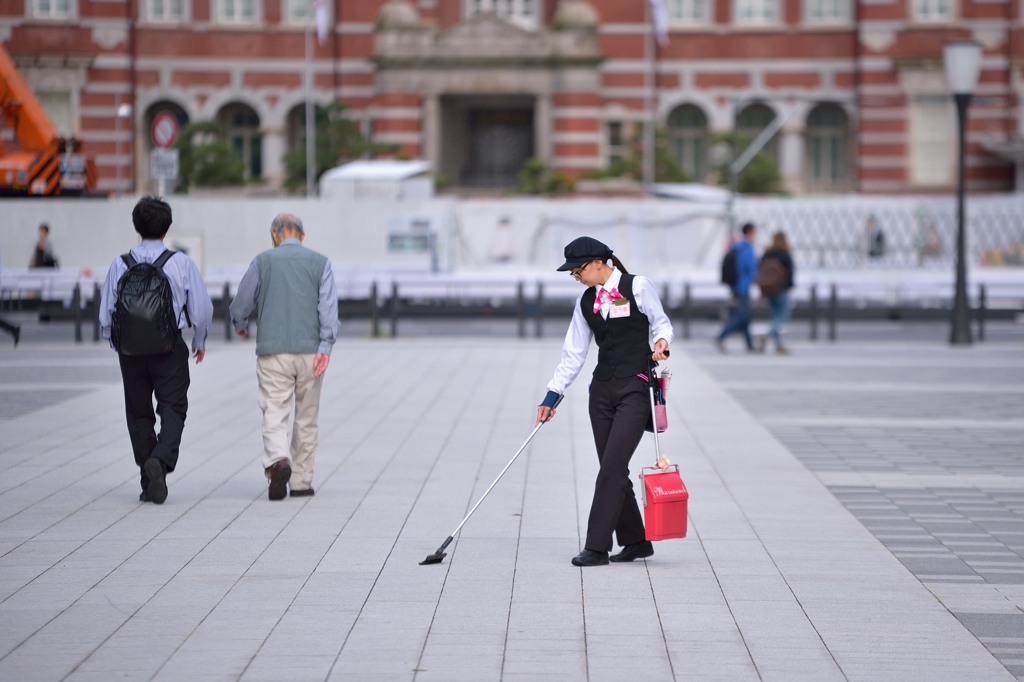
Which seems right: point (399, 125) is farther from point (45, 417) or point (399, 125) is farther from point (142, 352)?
point (142, 352)

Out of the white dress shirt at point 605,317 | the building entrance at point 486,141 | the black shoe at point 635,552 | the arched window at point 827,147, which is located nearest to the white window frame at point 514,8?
the building entrance at point 486,141

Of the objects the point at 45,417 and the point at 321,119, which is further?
the point at 321,119

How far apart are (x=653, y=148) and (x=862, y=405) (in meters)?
26.7

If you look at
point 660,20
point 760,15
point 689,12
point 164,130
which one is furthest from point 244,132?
point 164,130

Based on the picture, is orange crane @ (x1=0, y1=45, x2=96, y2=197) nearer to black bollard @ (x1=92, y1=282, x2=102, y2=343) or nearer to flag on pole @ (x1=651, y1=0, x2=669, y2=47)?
black bollard @ (x1=92, y1=282, x2=102, y2=343)

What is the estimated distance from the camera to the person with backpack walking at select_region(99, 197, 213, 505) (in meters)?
9.03

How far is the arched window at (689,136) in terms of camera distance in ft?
143

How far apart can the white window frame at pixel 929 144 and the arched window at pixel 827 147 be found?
6.82ft

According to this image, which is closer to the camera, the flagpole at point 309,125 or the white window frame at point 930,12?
the flagpole at point 309,125

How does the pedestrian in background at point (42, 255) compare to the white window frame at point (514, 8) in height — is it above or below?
below

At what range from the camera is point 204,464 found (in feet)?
35.0

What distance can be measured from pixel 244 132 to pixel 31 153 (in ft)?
48.0

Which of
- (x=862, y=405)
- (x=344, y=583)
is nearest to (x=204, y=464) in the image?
(x=344, y=583)

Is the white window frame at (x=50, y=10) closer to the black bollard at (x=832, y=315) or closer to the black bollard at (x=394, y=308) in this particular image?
the black bollard at (x=394, y=308)
